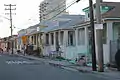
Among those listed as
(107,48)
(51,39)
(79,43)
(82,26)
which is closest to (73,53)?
(79,43)

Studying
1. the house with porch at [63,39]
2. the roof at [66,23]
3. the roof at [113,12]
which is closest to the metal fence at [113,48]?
the roof at [113,12]

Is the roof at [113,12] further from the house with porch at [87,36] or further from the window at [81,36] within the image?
the window at [81,36]

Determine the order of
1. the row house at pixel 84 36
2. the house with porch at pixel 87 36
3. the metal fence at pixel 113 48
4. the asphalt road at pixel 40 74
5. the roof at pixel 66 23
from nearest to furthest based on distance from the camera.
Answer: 1. the asphalt road at pixel 40 74
2. the metal fence at pixel 113 48
3. the house with porch at pixel 87 36
4. the row house at pixel 84 36
5. the roof at pixel 66 23

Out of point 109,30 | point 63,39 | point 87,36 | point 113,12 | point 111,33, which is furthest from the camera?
point 63,39

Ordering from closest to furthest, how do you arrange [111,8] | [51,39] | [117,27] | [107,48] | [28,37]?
[107,48] < [117,27] < [111,8] < [51,39] < [28,37]

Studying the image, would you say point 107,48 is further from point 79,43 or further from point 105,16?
point 79,43

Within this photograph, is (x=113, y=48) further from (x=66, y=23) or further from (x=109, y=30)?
(x=66, y=23)

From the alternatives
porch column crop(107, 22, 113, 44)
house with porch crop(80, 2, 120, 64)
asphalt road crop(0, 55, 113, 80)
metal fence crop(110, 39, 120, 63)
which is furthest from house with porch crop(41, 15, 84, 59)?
asphalt road crop(0, 55, 113, 80)

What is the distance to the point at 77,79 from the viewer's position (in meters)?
18.9

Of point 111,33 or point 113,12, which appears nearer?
point 111,33

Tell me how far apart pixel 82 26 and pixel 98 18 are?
45.6 feet

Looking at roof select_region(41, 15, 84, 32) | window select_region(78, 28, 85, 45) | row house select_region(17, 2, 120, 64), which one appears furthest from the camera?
roof select_region(41, 15, 84, 32)

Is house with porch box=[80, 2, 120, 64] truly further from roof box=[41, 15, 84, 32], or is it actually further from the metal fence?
roof box=[41, 15, 84, 32]

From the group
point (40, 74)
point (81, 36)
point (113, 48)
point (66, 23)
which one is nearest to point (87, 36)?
point (81, 36)
